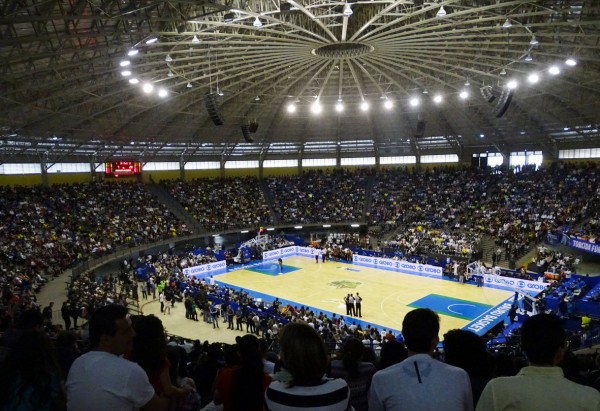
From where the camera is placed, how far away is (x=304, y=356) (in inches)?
122

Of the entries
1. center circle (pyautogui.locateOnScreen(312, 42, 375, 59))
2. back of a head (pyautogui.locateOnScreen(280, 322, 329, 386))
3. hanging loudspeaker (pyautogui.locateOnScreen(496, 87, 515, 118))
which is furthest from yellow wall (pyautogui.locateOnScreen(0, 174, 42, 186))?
back of a head (pyautogui.locateOnScreen(280, 322, 329, 386))

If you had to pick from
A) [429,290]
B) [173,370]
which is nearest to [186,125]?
[429,290]

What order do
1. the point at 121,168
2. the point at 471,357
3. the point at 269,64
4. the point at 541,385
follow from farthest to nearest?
1. the point at 121,168
2. the point at 269,64
3. the point at 471,357
4. the point at 541,385

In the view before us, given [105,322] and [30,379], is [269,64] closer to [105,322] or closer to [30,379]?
[105,322]

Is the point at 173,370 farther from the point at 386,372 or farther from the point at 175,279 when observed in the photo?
the point at 175,279

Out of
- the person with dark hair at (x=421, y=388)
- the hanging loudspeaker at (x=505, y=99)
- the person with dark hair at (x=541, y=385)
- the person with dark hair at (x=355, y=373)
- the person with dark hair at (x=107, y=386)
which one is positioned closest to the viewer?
the person with dark hair at (x=541, y=385)

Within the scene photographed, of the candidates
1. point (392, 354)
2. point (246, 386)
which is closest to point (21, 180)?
point (392, 354)

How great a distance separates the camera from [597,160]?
4759 cm

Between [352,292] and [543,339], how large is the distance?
29025mm

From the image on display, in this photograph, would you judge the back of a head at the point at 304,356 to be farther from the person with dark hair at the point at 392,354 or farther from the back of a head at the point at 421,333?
the person with dark hair at the point at 392,354

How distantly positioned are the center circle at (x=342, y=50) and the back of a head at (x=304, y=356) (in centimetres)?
2478

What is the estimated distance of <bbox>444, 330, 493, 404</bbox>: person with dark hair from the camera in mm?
4180

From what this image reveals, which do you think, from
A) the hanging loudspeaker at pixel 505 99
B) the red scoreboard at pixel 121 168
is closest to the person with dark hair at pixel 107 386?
the hanging loudspeaker at pixel 505 99

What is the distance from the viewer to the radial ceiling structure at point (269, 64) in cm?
1923
